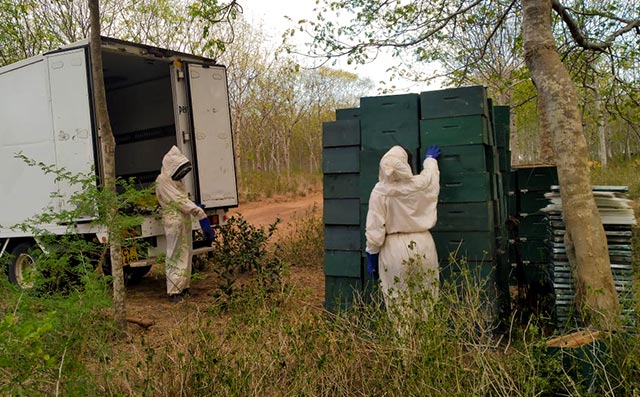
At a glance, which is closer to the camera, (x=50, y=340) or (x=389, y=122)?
(x=50, y=340)

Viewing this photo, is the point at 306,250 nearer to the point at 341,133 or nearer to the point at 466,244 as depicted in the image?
the point at 341,133

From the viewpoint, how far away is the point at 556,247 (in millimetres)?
4527

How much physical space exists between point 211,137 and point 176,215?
1.26 meters

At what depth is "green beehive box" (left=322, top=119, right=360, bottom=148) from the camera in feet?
16.5

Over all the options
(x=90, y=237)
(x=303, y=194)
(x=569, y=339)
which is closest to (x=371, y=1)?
(x=90, y=237)

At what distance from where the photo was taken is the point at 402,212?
174 inches

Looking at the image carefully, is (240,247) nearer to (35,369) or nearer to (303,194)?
(35,369)

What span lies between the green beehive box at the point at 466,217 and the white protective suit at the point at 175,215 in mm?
2943

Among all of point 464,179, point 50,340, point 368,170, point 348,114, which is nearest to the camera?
point 50,340

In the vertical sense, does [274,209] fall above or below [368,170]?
below

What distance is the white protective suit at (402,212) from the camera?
14.2 feet

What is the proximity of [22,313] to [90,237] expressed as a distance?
365 cm

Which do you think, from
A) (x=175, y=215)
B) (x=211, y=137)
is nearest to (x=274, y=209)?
(x=211, y=137)

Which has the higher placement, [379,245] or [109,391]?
[379,245]
